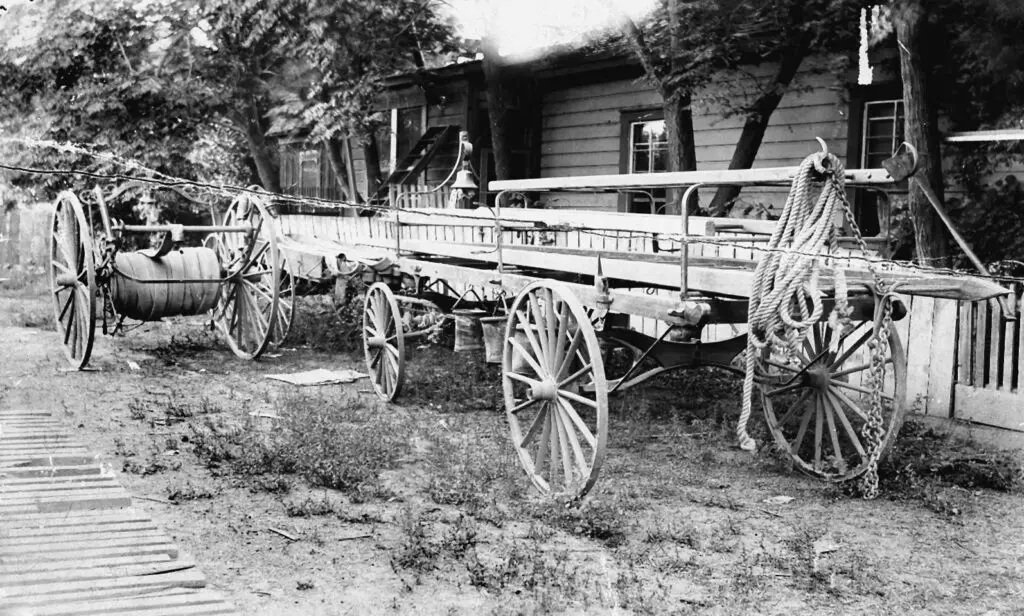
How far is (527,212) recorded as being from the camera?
10.4 meters

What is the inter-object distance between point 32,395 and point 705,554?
628 cm

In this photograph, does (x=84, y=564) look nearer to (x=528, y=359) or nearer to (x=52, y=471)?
(x=52, y=471)

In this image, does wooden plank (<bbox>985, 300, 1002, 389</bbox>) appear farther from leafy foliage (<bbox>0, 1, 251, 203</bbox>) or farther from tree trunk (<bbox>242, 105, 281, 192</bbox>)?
tree trunk (<bbox>242, 105, 281, 192</bbox>)

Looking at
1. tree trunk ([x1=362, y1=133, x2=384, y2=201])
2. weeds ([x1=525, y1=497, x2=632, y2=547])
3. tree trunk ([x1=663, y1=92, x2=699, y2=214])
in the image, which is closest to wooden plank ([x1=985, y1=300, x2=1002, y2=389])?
weeds ([x1=525, y1=497, x2=632, y2=547])

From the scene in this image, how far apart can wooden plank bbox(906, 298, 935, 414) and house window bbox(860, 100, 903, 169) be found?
13.0 ft

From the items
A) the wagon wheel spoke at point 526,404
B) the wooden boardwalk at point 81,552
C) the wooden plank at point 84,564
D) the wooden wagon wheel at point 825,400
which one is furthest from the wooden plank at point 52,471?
the wooden wagon wheel at point 825,400

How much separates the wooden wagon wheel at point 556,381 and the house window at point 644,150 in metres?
8.30

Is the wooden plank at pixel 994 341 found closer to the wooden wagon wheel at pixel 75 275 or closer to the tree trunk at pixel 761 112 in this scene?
the tree trunk at pixel 761 112

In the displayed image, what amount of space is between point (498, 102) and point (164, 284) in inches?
246

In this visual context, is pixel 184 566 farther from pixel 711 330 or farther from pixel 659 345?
pixel 711 330

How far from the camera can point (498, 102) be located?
15.5 m

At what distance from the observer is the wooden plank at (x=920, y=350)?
28.1ft

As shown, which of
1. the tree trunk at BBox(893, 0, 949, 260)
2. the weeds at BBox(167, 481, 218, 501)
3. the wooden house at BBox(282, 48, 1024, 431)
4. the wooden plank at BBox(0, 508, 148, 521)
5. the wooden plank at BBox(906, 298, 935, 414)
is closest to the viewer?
the wooden plank at BBox(0, 508, 148, 521)

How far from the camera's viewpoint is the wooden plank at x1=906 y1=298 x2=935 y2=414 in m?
8.58
